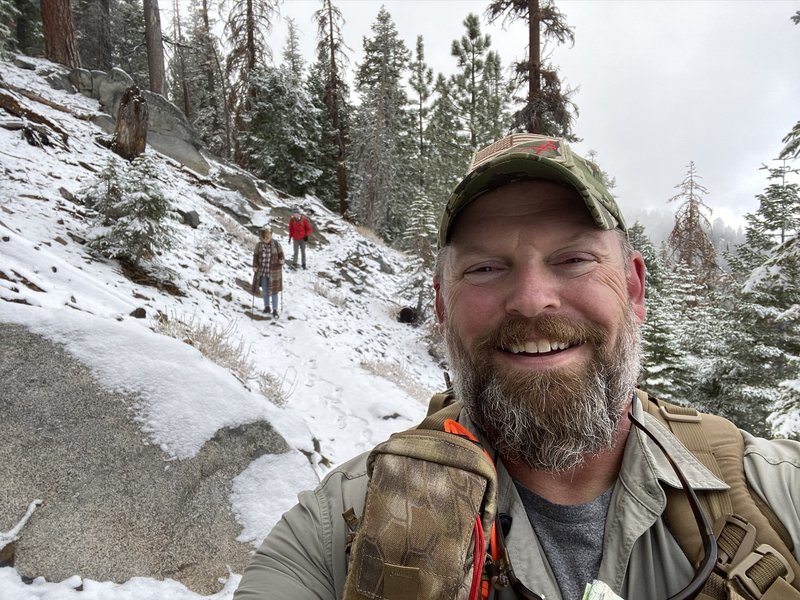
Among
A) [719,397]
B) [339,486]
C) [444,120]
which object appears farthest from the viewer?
[444,120]

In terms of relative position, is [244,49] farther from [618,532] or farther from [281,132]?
[618,532]

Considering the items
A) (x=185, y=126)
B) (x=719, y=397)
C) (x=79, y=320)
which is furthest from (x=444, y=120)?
(x=79, y=320)

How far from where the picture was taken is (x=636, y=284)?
183cm

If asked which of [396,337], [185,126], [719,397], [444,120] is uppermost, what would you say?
[444,120]

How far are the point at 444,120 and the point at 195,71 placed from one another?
84.0ft

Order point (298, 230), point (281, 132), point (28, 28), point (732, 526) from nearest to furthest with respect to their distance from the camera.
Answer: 1. point (732, 526)
2. point (298, 230)
3. point (281, 132)
4. point (28, 28)

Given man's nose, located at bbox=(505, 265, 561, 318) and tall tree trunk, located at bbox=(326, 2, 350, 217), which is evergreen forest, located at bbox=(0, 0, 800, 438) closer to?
tall tree trunk, located at bbox=(326, 2, 350, 217)

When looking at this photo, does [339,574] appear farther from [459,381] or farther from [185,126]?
[185,126]

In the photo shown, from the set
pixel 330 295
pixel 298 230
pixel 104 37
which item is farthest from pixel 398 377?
pixel 104 37

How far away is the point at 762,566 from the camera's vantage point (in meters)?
1.12

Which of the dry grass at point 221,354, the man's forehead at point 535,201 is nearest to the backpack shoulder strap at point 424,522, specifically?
the man's forehead at point 535,201

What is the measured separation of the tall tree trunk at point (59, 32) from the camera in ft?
45.4

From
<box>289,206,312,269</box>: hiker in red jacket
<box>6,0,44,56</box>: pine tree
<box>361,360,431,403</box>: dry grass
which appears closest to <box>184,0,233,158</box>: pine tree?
<box>6,0,44,56</box>: pine tree

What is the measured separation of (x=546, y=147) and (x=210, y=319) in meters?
7.37
